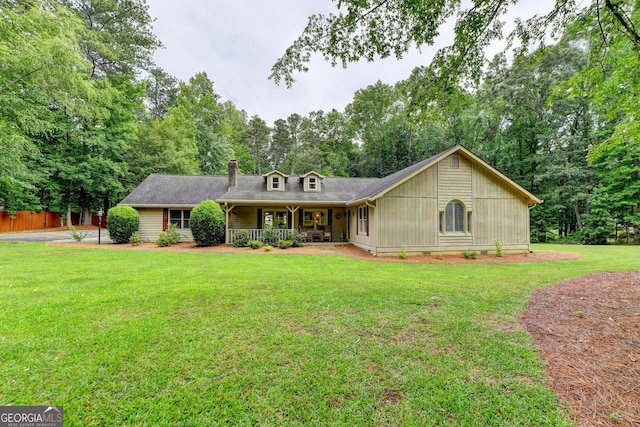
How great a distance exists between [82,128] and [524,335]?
3484 cm

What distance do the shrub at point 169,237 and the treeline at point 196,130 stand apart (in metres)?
7.75

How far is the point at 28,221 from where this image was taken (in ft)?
75.5

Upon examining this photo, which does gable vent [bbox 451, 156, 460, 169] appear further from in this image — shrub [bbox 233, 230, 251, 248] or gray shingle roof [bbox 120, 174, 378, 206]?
shrub [bbox 233, 230, 251, 248]

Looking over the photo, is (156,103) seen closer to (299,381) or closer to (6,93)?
(6,93)

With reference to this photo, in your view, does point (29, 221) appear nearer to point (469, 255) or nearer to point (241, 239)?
point (241, 239)

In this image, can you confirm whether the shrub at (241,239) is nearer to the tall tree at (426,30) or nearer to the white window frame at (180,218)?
the white window frame at (180,218)

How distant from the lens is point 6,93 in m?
13.2

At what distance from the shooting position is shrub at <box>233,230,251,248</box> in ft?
46.2

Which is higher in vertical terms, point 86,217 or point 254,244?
point 86,217

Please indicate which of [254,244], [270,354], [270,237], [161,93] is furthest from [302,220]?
[161,93]

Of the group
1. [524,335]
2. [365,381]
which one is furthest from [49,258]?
[524,335]

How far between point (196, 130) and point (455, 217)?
30.0 metres

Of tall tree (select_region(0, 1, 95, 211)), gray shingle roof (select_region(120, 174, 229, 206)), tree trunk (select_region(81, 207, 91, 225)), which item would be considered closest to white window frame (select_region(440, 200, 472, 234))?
gray shingle roof (select_region(120, 174, 229, 206))

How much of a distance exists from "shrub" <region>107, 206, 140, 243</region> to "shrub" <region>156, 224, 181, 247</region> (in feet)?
6.25
